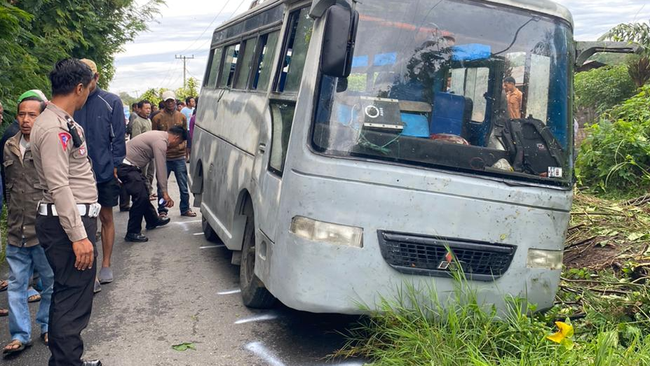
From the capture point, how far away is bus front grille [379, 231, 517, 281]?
4.37 metres

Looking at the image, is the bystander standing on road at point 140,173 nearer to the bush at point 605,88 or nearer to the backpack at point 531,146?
the backpack at point 531,146

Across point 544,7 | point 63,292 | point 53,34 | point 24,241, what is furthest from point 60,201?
point 53,34

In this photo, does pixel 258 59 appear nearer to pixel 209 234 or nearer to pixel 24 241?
pixel 24 241

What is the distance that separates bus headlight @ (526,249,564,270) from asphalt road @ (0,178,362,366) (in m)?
1.37

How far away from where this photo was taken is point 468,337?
4227 mm

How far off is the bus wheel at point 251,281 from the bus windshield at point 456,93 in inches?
65.8

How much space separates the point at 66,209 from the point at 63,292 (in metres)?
0.53

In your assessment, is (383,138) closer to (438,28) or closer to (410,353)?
(438,28)

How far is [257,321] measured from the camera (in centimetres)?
554

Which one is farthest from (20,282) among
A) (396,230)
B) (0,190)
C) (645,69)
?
(645,69)

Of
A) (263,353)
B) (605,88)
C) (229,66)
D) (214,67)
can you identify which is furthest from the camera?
(605,88)

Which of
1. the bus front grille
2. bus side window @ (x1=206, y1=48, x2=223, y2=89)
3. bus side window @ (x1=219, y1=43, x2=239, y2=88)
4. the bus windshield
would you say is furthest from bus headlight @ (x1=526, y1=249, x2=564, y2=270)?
bus side window @ (x1=206, y1=48, x2=223, y2=89)

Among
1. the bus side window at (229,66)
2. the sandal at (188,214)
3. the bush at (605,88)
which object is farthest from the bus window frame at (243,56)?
the bush at (605,88)

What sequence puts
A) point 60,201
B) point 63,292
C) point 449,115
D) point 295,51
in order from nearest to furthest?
point 60,201 < point 63,292 < point 449,115 < point 295,51
